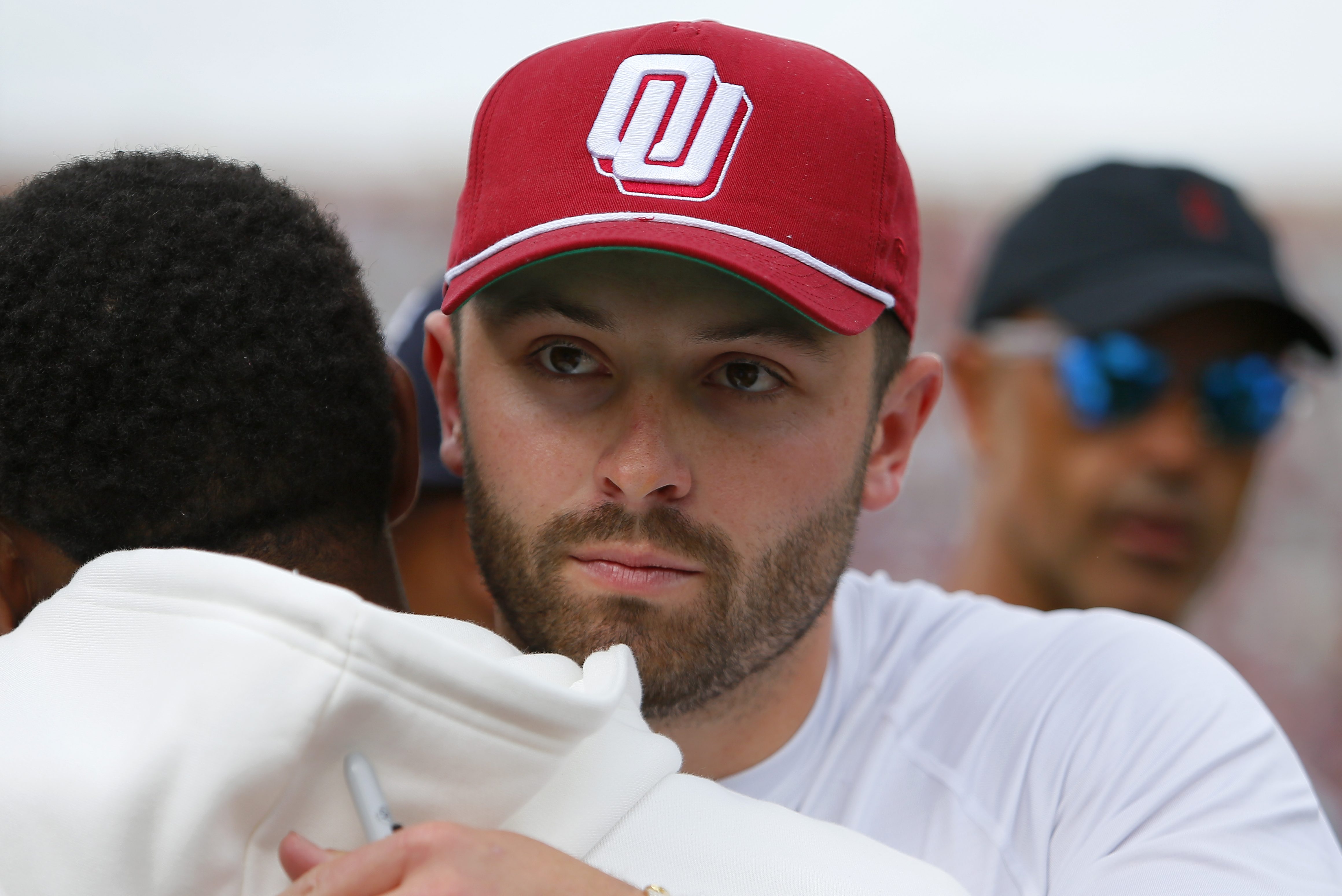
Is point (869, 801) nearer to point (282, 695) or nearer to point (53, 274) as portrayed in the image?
point (282, 695)

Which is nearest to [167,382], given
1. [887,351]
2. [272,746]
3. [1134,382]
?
[272,746]

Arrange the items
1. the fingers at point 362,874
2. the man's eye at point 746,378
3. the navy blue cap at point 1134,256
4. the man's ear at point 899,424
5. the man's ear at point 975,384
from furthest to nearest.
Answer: the man's ear at point 975,384 < the navy blue cap at point 1134,256 < the man's ear at point 899,424 < the man's eye at point 746,378 < the fingers at point 362,874

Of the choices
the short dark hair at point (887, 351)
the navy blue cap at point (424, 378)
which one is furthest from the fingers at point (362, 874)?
the navy blue cap at point (424, 378)

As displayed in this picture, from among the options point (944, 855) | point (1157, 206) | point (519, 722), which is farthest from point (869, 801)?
point (1157, 206)

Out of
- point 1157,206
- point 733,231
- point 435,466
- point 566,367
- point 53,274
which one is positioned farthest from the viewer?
point 1157,206

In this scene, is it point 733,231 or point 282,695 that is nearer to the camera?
point 282,695

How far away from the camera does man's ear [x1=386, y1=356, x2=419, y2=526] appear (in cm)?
162

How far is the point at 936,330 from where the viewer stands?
6.51m

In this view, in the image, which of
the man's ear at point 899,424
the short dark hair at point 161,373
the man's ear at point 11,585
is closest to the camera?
the short dark hair at point 161,373

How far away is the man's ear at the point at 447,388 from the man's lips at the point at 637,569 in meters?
0.40

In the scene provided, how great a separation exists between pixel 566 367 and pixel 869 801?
85 centimetres

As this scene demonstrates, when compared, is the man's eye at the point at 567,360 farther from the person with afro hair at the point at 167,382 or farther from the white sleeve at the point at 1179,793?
the white sleeve at the point at 1179,793

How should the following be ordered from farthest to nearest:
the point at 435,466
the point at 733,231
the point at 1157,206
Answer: the point at 1157,206 < the point at 435,466 < the point at 733,231

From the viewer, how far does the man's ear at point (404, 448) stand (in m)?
1.62
